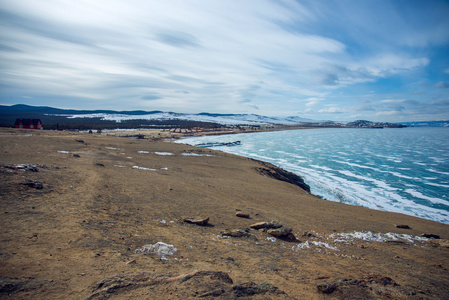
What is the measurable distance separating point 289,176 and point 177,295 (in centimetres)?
2090

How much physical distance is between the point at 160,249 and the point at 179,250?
481 millimetres

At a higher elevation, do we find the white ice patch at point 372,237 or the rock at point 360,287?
the rock at point 360,287

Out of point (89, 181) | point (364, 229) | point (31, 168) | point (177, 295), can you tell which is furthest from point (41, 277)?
point (364, 229)

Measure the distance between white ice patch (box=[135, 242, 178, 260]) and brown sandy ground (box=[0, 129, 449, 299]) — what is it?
0.47ft

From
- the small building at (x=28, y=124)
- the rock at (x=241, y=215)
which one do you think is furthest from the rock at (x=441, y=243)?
the small building at (x=28, y=124)

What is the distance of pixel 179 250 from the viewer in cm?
577

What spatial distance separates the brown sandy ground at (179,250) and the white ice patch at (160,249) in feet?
0.47

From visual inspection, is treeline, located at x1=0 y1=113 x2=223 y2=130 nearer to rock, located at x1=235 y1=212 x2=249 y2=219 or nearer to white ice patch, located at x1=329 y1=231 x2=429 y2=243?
rock, located at x1=235 y1=212 x2=249 y2=219

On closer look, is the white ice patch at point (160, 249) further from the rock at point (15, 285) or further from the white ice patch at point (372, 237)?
the white ice patch at point (372, 237)

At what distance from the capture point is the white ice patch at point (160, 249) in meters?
5.39

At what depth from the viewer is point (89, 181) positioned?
10.5 meters

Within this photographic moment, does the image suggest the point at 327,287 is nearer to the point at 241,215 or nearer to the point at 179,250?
the point at 179,250

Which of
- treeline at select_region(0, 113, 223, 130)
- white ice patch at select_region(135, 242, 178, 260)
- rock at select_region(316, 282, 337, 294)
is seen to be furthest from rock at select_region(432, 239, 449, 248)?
treeline at select_region(0, 113, 223, 130)

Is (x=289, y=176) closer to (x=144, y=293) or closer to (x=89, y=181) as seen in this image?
(x=89, y=181)
